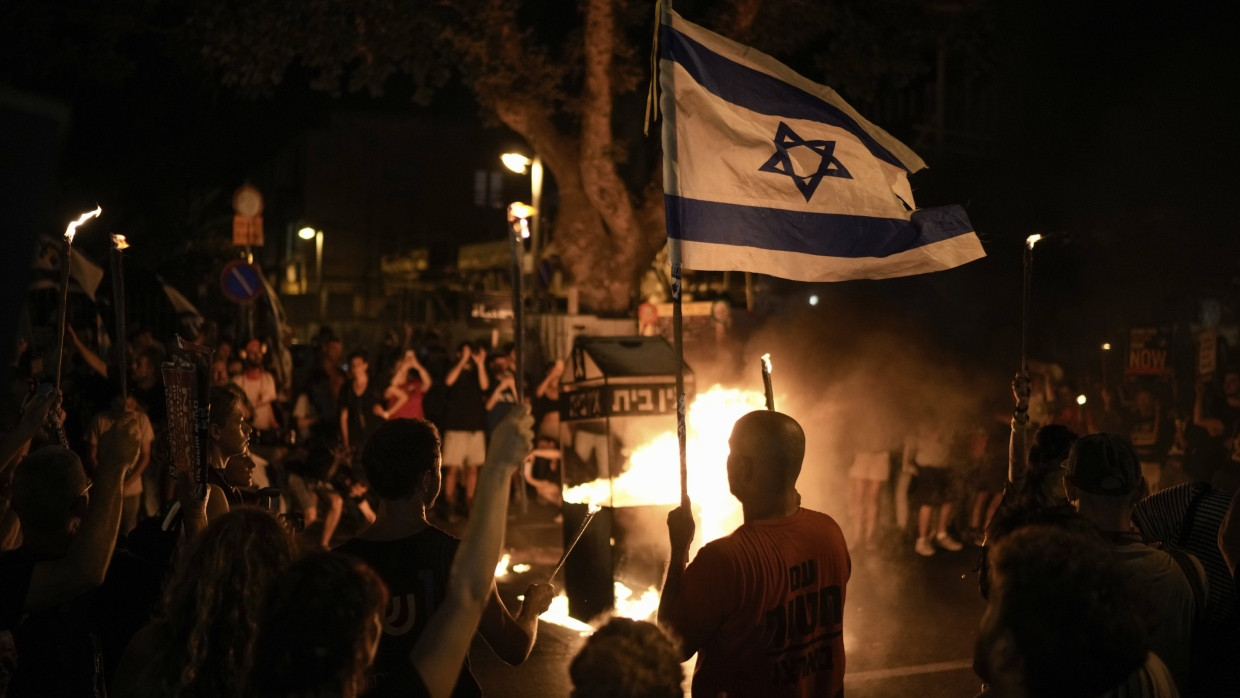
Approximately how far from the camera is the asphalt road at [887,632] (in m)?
7.06

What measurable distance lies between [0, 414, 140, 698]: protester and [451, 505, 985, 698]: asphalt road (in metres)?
3.82

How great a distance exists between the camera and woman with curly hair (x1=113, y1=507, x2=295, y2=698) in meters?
2.48

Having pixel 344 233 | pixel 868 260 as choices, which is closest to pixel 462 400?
pixel 868 260

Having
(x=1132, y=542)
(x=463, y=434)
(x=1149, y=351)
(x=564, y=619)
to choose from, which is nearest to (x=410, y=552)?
(x=1132, y=542)

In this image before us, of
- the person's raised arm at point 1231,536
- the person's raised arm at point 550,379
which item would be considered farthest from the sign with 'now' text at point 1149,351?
the person's raised arm at point 1231,536

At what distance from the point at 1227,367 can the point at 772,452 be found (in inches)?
455

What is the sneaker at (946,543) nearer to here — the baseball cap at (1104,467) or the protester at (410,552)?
the baseball cap at (1104,467)

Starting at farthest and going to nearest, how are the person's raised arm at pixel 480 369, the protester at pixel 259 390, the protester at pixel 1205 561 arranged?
the person's raised arm at pixel 480 369, the protester at pixel 259 390, the protester at pixel 1205 561

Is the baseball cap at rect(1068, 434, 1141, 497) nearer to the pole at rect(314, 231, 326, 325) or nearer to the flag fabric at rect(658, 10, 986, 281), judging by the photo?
the flag fabric at rect(658, 10, 986, 281)

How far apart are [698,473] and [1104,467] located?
20.9 ft

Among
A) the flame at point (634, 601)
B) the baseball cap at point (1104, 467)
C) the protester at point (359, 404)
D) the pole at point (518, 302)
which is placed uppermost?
the pole at point (518, 302)

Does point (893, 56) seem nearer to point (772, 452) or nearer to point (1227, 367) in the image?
point (1227, 367)

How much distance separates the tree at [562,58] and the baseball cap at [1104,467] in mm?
10348

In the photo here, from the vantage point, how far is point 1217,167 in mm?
14250
